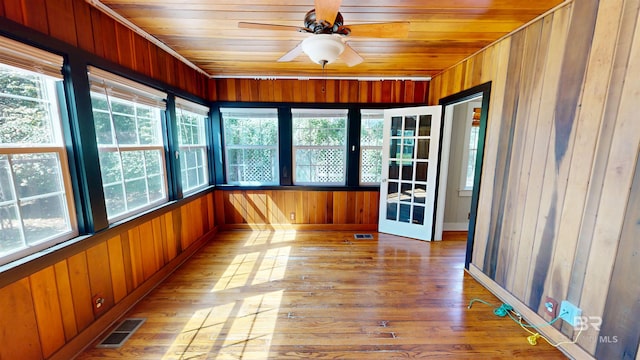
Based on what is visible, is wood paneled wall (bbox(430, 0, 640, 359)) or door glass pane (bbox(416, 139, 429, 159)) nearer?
wood paneled wall (bbox(430, 0, 640, 359))

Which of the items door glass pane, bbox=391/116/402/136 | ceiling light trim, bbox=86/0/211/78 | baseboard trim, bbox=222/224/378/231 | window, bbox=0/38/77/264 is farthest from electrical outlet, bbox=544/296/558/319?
ceiling light trim, bbox=86/0/211/78

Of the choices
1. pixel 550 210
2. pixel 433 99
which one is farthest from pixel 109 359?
pixel 433 99

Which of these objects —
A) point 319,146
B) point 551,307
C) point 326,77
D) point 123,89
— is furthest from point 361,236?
point 123,89

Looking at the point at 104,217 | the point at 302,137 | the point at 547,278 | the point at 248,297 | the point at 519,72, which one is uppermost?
the point at 519,72

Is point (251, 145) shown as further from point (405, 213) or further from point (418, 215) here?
point (418, 215)

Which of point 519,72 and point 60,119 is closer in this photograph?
point 60,119

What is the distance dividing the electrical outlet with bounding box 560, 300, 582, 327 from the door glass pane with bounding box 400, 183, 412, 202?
2.10 m

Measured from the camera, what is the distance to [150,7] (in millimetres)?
1766

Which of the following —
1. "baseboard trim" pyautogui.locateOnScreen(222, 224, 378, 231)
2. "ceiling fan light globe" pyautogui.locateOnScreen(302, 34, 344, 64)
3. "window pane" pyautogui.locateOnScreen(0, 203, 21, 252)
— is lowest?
"baseboard trim" pyautogui.locateOnScreen(222, 224, 378, 231)

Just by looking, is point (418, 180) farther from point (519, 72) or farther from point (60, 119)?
point (60, 119)

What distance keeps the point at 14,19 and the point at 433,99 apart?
13.2 ft

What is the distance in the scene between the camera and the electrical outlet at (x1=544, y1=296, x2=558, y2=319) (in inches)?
68.0

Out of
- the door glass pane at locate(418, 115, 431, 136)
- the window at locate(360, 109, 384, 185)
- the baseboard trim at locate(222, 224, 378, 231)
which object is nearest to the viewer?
the door glass pane at locate(418, 115, 431, 136)

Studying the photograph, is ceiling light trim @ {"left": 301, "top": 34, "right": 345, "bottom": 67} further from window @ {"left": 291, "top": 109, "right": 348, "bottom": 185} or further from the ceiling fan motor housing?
window @ {"left": 291, "top": 109, "right": 348, "bottom": 185}
